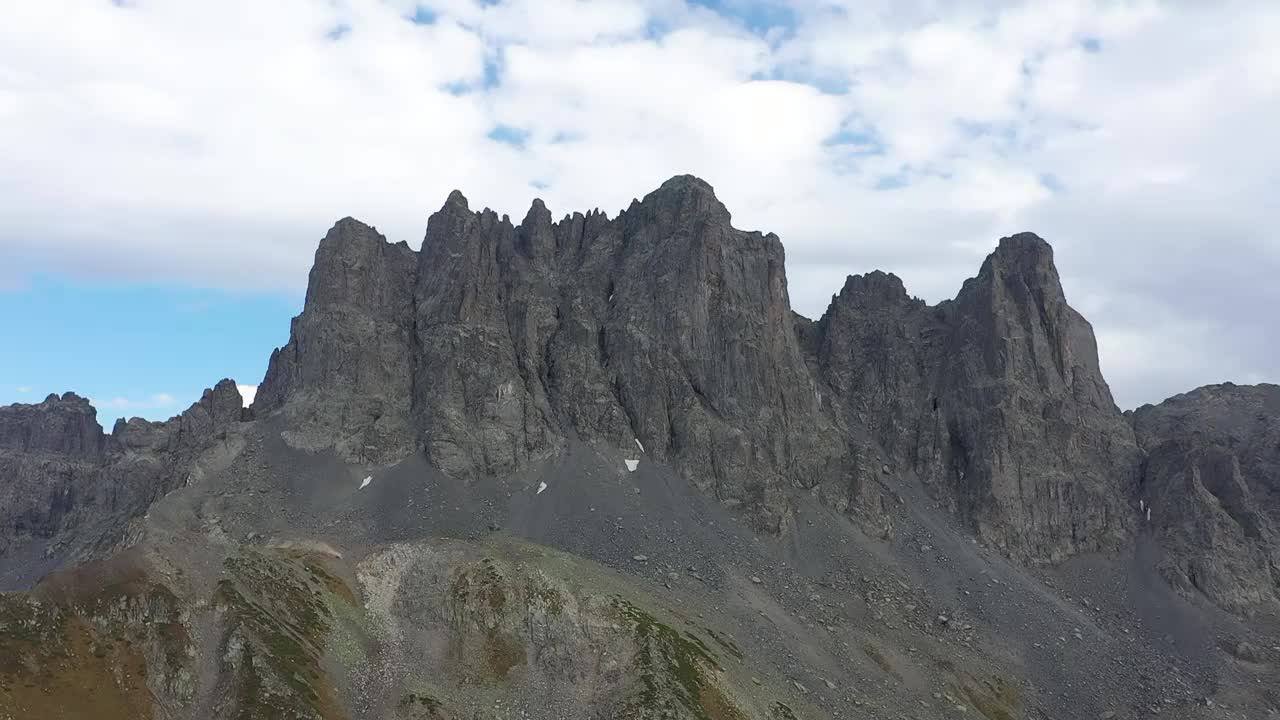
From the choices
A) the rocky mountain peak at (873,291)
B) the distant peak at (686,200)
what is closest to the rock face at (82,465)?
the distant peak at (686,200)

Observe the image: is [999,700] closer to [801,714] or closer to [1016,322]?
[801,714]

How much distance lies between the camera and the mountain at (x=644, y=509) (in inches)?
2734

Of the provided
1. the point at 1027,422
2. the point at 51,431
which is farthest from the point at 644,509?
the point at 51,431

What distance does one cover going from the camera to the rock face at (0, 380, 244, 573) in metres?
137

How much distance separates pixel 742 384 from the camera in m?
137

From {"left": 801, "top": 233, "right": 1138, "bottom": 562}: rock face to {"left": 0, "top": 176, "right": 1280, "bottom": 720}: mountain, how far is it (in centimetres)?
58

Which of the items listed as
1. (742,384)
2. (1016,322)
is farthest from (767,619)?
(1016,322)

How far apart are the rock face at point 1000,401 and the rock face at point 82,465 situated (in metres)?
116

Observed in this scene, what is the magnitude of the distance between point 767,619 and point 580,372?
57.3 m

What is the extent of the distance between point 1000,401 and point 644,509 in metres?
68.0

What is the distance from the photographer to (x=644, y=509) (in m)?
115

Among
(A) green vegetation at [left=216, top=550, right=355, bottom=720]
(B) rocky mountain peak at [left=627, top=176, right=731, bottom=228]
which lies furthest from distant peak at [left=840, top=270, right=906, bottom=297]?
(A) green vegetation at [left=216, top=550, right=355, bottom=720]

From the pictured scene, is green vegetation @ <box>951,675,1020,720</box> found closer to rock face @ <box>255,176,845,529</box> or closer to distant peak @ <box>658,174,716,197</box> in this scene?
rock face @ <box>255,176,845,529</box>

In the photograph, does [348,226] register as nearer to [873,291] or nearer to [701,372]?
[701,372]
